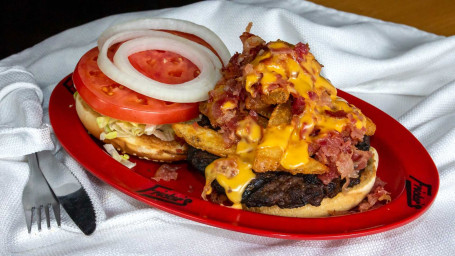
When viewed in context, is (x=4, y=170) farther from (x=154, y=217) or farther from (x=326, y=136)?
(x=326, y=136)

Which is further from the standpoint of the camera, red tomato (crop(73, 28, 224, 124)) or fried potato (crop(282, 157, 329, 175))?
red tomato (crop(73, 28, 224, 124))

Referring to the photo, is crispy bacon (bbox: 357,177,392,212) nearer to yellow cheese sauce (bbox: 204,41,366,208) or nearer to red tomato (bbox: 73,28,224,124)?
yellow cheese sauce (bbox: 204,41,366,208)

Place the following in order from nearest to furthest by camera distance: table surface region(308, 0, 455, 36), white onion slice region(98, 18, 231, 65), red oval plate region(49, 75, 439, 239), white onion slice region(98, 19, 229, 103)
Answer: red oval plate region(49, 75, 439, 239) < white onion slice region(98, 19, 229, 103) < white onion slice region(98, 18, 231, 65) < table surface region(308, 0, 455, 36)

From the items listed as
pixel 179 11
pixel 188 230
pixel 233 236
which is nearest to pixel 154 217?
pixel 188 230

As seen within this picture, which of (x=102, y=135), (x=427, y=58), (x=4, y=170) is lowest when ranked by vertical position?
(x=4, y=170)

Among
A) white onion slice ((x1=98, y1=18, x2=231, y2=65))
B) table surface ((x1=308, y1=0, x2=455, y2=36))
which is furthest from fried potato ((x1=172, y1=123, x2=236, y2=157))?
table surface ((x1=308, y1=0, x2=455, y2=36))

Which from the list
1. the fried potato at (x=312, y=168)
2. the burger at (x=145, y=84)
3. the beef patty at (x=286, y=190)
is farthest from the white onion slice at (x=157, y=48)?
the fried potato at (x=312, y=168)
